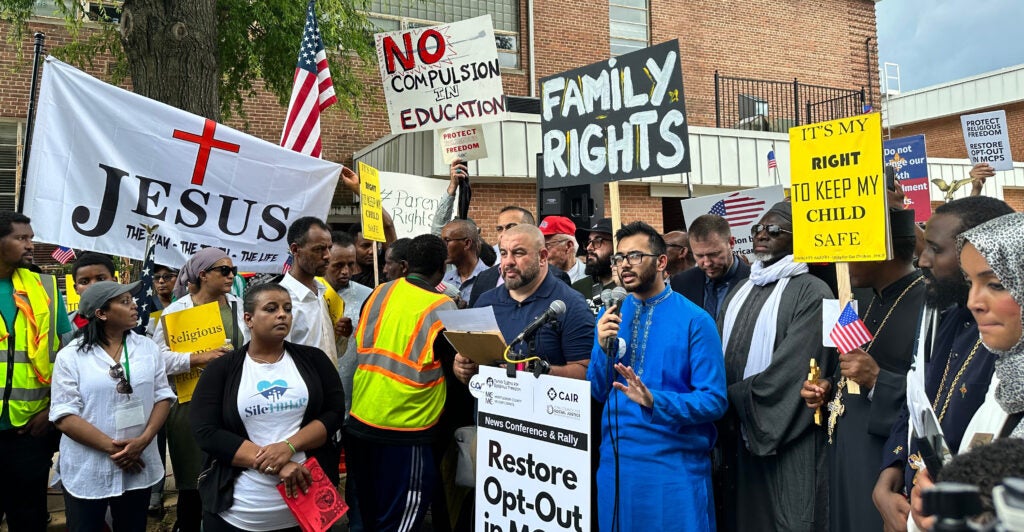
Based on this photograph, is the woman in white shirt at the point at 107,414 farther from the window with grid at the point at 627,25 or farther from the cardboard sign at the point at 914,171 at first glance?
the window with grid at the point at 627,25

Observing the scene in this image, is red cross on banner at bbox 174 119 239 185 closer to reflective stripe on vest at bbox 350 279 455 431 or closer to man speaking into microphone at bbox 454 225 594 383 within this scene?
reflective stripe on vest at bbox 350 279 455 431

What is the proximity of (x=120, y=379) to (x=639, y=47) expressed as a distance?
53.7 feet

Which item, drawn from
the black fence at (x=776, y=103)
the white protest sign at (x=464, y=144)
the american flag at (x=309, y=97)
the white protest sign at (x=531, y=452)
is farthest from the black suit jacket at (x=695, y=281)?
the black fence at (x=776, y=103)

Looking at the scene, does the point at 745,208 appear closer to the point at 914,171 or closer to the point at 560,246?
the point at 560,246

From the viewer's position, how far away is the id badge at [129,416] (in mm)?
4328

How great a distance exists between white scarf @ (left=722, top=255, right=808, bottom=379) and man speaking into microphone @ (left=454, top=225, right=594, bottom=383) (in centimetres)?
80

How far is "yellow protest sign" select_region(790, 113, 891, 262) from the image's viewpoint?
3.65 m

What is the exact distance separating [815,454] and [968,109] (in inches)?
1176

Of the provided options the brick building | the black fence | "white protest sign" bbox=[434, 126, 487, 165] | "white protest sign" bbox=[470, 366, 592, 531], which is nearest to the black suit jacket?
"white protest sign" bbox=[470, 366, 592, 531]

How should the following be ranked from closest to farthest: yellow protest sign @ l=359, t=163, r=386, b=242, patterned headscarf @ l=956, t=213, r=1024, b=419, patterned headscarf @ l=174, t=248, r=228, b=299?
patterned headscarf @ l=956, t=213, r=1024, b=419 < patterned headscarf @ l=174, t=248, r=228, b=299 < yellow protest sign @ l=359, t=163, r=386, b=242

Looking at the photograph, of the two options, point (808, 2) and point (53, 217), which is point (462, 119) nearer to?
point (53, 217)

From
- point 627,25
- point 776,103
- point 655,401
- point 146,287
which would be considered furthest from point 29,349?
point 776,103

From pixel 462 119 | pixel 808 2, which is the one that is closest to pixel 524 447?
pixel 462 119

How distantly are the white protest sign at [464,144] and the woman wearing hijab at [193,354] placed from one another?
412 centimetres
